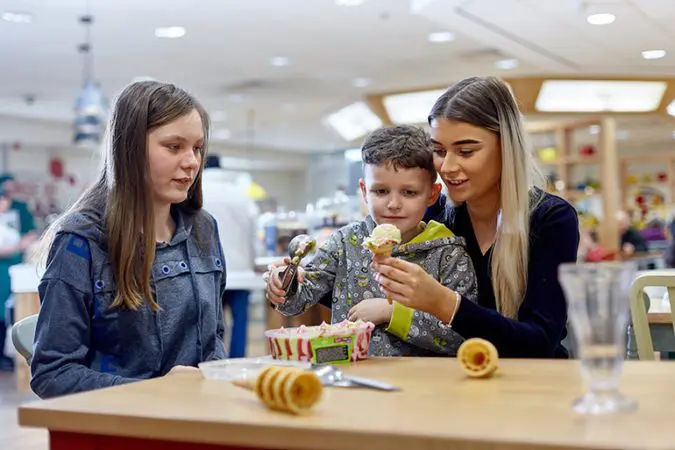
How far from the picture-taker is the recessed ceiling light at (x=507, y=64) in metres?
10.6

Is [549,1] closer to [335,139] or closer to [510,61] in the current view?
[510,61]

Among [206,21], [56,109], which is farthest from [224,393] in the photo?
[56,109]

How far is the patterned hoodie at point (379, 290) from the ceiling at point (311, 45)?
5094mm

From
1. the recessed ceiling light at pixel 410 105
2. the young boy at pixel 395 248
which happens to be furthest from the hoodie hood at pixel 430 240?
the recessed ceiling light at pixel 410 105

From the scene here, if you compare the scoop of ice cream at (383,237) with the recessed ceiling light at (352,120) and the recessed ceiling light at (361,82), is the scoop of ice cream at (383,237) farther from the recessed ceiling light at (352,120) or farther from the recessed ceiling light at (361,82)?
the recessed ceiling light at (352,120)

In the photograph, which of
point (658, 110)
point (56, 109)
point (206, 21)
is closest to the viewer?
point (206, 21)

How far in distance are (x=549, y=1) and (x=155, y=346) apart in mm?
5526

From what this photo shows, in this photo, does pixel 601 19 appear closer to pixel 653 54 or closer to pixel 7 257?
pixel 653 54

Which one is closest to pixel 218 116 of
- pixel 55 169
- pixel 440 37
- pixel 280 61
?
pixel 55 169

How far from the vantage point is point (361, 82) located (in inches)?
480

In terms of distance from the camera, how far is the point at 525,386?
1.36 meters

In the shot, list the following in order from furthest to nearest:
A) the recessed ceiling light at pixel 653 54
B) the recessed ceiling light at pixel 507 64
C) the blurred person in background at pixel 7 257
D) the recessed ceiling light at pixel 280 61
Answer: the recessed ceiling light at pixel 507 64
the recessed ceiling light at pixel 280 61
the recessed ceiling light at pixel 653 54
the blurred person in background at pixel 7 257

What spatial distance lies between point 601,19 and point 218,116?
9.31 meters

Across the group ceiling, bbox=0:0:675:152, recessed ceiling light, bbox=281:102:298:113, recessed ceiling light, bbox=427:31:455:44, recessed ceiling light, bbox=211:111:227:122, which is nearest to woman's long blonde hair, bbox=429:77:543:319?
ceiling, bbox=0:0:675:152
